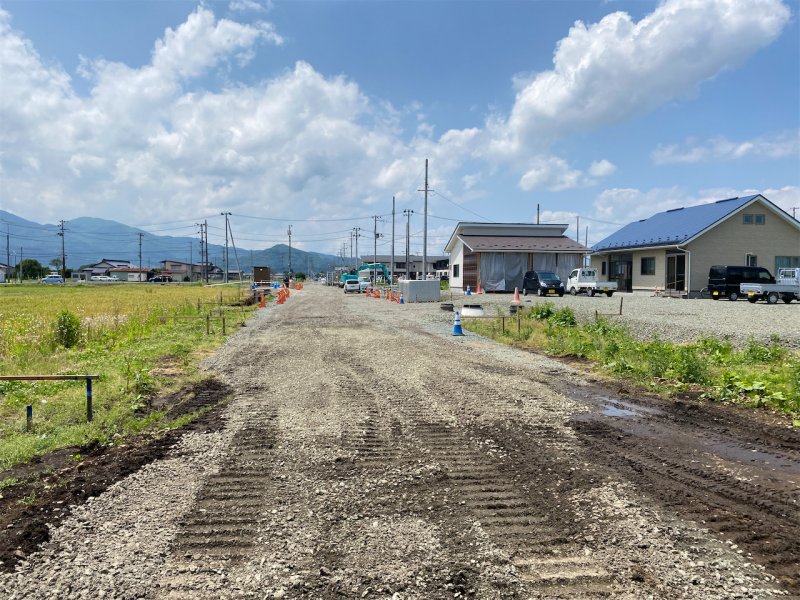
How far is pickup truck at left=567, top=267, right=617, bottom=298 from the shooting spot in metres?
32.7

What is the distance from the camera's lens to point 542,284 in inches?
1319

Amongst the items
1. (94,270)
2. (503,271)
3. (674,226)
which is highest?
(674,226)

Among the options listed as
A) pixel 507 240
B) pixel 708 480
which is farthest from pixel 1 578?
pixel 507 240

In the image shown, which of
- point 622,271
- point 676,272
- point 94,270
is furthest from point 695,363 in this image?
point 94,270

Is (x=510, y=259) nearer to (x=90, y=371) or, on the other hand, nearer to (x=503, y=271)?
(x=503, y=271)

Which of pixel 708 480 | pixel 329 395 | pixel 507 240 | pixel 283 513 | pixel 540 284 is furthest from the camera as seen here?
pixel 507 240

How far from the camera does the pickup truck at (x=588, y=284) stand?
32656 mm

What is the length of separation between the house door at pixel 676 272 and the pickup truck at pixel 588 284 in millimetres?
3355

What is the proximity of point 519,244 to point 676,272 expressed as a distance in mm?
11280

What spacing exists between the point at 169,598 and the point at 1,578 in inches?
42.4

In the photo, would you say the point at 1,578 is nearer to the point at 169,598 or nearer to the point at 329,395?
the point at 169,598

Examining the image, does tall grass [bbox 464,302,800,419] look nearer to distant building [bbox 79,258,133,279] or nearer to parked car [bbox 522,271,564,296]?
parked car [bbox 522,271,564,296]

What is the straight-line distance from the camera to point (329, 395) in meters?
7.69

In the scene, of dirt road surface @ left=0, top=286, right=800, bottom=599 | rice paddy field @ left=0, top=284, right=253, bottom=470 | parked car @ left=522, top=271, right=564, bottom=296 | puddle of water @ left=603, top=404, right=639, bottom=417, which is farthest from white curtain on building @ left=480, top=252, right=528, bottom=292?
puddle of water @ left=603, top=404, right=639, bottom=417
